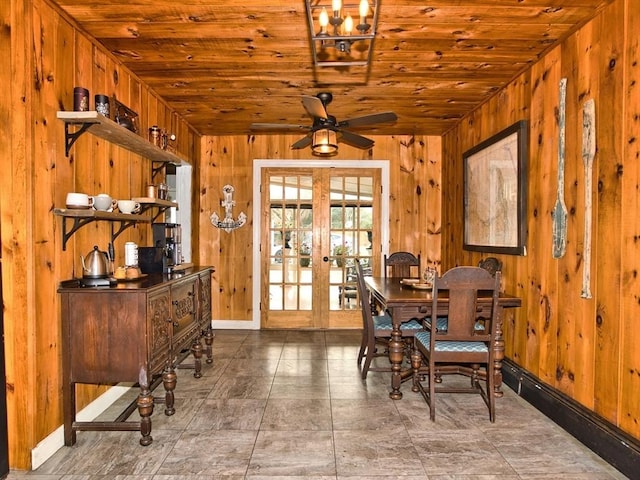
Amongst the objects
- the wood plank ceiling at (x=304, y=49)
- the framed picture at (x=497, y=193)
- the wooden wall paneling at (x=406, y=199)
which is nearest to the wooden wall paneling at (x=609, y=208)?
the wood plank ceiling at (x=304, y=49)

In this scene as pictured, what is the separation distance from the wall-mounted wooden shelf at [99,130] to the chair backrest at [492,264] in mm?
3042

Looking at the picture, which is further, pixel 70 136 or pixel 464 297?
pixel 464 297

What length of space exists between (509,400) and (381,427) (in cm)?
114

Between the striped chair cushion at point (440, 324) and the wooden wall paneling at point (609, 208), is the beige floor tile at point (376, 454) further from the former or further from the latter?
the wooden wall paneling at point (609, 208)

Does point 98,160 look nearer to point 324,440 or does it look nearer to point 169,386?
point 169,386

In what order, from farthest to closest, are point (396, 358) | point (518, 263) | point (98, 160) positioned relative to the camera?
1. point (518, 263)
2. point (396, 358)
3. point (98, 160)

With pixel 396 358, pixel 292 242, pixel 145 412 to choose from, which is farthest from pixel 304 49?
pixel 292 242

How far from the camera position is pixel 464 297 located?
8.95ft

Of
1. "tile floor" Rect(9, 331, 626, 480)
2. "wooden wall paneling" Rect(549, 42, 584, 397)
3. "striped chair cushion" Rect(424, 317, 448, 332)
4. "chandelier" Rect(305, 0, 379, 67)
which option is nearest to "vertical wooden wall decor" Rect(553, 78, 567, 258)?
"wooden wall paneling" Rect(549, 42, 584, 397)

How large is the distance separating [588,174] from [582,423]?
1.50 metres

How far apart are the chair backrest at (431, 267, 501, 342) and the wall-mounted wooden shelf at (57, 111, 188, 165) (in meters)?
2.28

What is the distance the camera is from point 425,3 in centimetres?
241

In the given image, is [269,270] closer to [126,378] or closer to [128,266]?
[128,266]

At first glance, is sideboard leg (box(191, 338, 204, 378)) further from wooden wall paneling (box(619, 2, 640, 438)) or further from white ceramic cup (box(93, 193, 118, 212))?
wooden wall paneling (box(619, 2, 640, 438))
